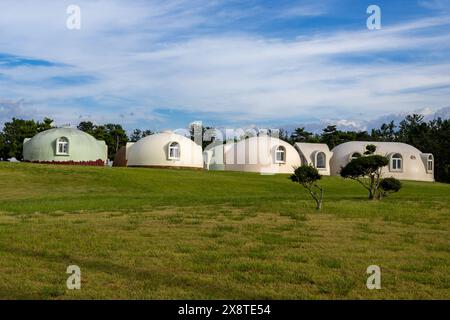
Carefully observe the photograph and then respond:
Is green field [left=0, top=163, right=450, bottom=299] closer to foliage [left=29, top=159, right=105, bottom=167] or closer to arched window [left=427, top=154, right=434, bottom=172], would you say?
foliage [left=29, top=159, right=105, bottom=167]

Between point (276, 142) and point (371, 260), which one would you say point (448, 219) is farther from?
point (276, 142)

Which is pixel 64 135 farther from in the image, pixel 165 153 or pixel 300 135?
pixel 300 135

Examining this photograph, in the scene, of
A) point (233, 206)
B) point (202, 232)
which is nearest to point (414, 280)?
point (202, 232)

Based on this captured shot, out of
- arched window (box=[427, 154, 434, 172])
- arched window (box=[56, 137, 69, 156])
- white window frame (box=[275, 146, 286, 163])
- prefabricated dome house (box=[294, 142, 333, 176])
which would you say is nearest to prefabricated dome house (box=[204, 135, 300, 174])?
white window frame (box=[275, 146, 286, 163])

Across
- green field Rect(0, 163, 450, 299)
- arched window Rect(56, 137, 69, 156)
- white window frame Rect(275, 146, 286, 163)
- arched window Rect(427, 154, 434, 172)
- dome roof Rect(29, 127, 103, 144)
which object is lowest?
green field Rect(0, 163, 450, 299)

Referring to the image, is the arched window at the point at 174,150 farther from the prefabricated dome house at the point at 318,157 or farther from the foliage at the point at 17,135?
the foliage at the point at 17,135

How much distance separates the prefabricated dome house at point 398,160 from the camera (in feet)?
193

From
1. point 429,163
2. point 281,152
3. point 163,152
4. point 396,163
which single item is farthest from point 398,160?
point 163,152

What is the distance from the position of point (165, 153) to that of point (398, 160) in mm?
27610

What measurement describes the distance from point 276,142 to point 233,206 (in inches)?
1414

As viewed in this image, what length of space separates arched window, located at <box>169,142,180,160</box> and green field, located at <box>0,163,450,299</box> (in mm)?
31438

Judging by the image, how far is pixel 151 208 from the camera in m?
19.2

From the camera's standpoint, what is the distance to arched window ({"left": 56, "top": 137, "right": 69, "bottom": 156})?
51.5m

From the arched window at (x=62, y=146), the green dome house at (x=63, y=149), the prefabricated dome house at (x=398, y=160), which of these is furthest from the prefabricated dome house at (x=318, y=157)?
the arched window at (x=62, y=146)
